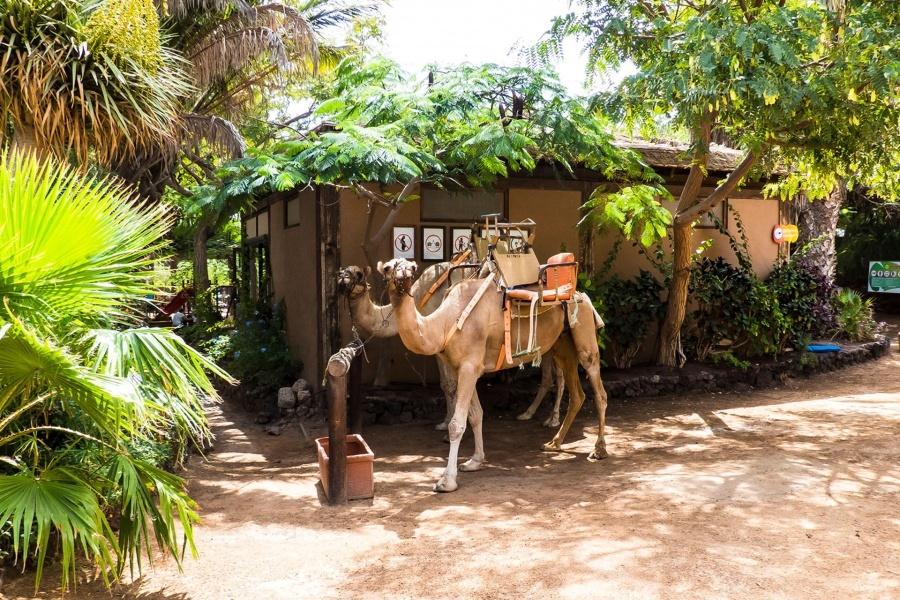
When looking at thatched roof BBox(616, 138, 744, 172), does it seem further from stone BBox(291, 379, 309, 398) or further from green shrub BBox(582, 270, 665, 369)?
stone BBox(291, 379, 309, 398)

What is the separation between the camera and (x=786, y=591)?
4027 millimetres

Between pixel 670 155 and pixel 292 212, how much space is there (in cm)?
568

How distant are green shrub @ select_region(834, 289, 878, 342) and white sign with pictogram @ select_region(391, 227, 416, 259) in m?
8.61

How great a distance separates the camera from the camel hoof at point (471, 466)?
6.82 meters

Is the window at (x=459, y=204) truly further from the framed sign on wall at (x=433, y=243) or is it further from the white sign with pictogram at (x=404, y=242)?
the white sign with pictogram at (x=404, y=242)

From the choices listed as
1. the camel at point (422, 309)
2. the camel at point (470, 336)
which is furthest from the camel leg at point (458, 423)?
the camel at point (422, 309)

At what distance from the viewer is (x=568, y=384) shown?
780 cm

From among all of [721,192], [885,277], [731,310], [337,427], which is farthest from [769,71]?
[885,277]

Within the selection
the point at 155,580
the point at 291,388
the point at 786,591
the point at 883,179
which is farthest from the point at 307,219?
the point at 883,179

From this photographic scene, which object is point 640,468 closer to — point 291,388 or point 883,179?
point 291,388

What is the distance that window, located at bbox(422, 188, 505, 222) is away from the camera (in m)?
9.66

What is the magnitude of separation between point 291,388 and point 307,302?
1.22 m

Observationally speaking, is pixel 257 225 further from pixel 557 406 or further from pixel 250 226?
pixel 557 406

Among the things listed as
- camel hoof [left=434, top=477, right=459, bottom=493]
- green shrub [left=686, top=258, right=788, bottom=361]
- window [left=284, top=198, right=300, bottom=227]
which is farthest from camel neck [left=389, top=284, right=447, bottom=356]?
green shrub [left=686, top=258, right=788, bottom=361]
